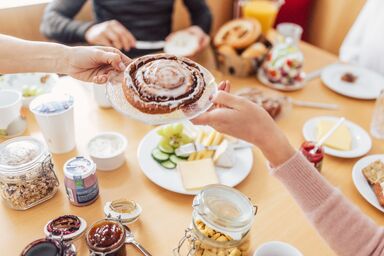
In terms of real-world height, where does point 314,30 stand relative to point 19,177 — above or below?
below

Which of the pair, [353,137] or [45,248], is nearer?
[45,248]

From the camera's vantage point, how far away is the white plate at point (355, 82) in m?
1.51

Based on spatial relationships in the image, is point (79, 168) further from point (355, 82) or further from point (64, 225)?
point (355, 82)

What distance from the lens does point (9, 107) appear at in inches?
44.3

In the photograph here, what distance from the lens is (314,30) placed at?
259cm

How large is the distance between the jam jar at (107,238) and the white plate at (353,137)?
2.41 ft

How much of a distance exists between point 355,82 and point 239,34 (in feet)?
1.84

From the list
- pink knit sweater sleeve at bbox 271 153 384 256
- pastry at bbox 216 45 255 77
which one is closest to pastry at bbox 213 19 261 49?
pastry at bbox 216 45 255 77

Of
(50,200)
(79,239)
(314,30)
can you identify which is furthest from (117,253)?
(314,30)

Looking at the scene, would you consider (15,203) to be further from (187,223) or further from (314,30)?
(314,30)

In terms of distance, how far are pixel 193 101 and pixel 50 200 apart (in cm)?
48

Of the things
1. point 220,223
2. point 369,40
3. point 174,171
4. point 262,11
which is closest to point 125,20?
point 262,11

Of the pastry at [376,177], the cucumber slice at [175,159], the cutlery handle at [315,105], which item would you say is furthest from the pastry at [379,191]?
the cucumber slice at [175,159]

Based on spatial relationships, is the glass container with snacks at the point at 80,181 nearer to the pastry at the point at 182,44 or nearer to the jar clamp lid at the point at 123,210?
the jar clamp lid at the point at 123,210
